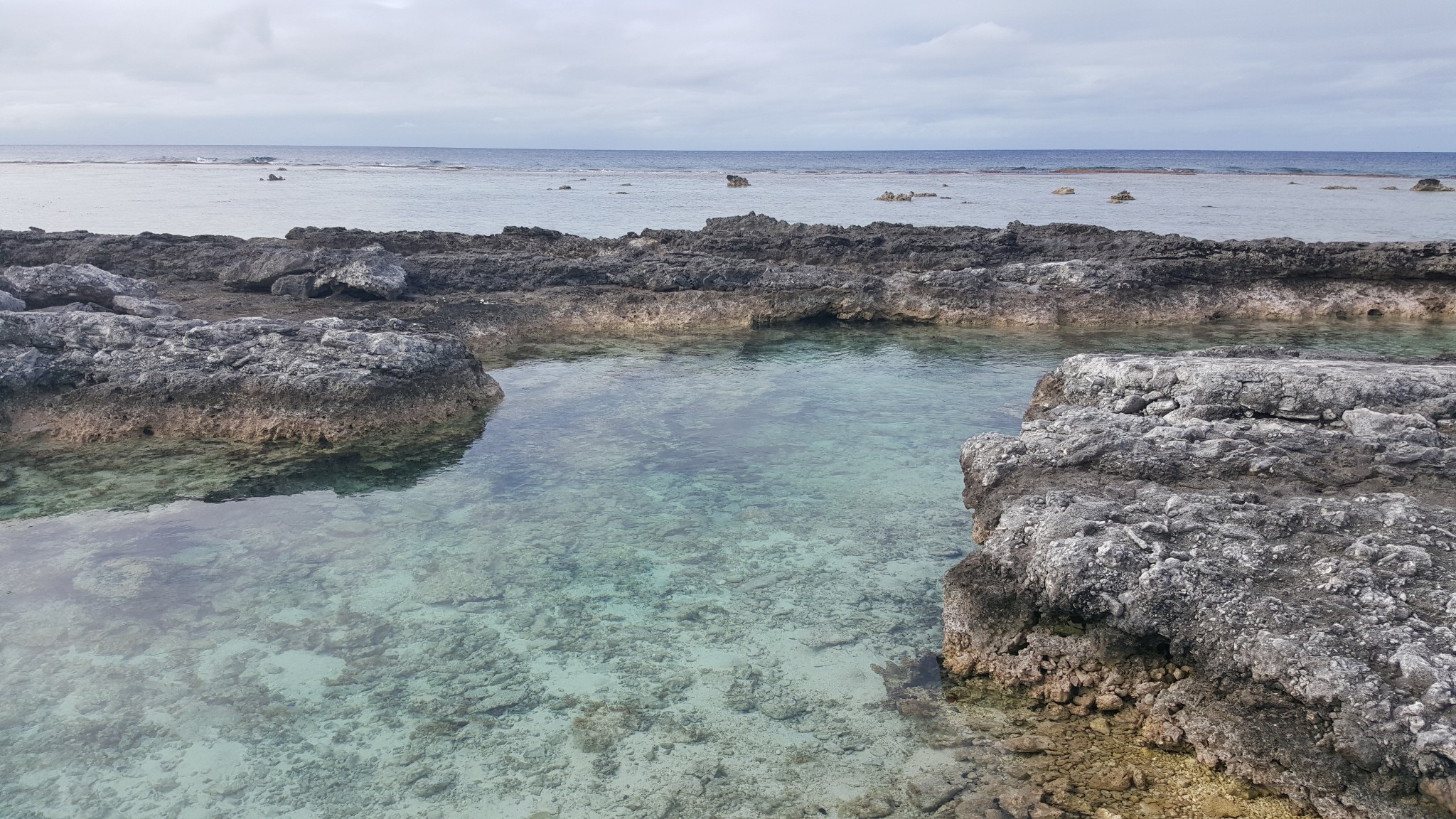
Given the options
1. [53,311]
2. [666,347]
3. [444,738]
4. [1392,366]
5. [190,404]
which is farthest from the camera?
[666,347]

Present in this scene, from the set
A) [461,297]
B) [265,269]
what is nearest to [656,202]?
[461,297]

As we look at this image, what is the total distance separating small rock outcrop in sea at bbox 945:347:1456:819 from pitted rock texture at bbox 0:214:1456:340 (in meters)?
9.57

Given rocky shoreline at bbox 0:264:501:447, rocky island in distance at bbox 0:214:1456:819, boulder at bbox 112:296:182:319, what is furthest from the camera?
boulder at bbox 112:296:182:319

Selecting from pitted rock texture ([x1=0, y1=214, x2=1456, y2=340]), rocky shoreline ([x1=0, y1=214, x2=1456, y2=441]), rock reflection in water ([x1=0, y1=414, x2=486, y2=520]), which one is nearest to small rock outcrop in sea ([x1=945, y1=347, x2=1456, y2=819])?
rock reflection in water ([x1=0, y1=414, x2=486, y2=520])

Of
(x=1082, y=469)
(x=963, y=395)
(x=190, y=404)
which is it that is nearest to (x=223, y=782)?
(x=1082, y=469)

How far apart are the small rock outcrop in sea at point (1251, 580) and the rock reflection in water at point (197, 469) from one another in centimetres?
577

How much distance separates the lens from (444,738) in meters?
4.86

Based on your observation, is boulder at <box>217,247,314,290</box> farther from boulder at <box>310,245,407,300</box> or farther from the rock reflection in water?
the rock reflection in water

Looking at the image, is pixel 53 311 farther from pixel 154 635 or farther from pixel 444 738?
pixel 444 738

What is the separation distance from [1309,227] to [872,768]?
33591mm

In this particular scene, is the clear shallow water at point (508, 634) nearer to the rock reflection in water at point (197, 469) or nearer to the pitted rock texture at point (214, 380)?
the rock reflection in water at point (197, 469)

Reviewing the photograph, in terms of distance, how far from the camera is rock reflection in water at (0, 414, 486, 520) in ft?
26.9

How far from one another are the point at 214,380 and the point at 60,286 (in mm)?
5566

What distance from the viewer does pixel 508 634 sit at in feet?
19.6
